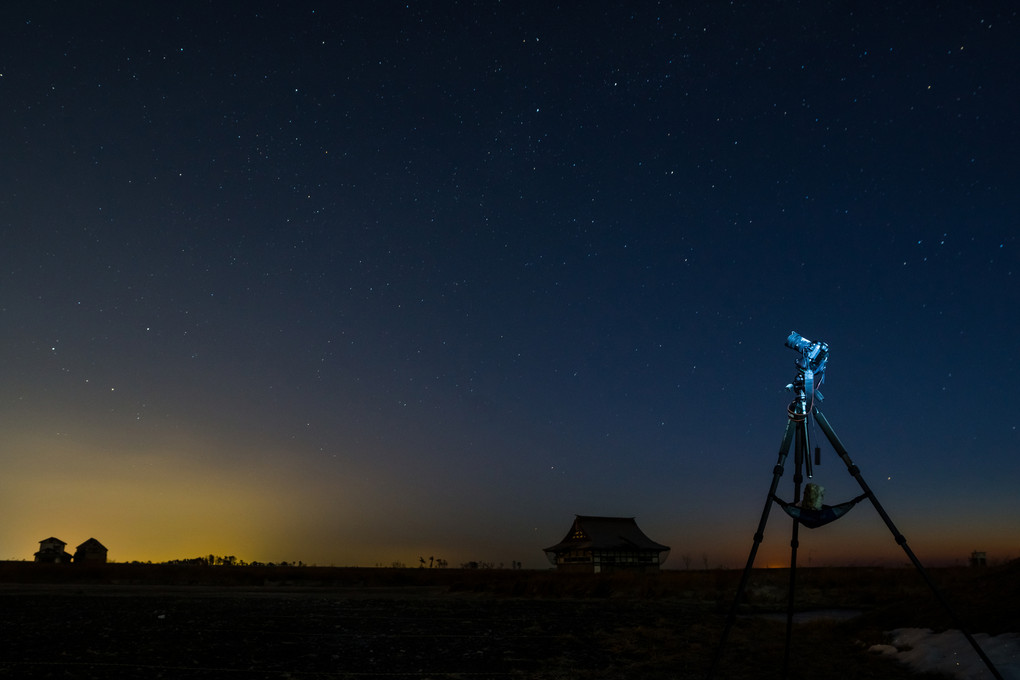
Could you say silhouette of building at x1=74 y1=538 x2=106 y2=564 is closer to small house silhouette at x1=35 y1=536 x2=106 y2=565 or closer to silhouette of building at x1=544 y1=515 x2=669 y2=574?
small house silhouette at x1=35 y1=536 x2=106 y2=565

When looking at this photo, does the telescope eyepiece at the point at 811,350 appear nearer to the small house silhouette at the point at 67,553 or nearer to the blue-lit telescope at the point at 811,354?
the blue-lit telescope at the point at 811,354

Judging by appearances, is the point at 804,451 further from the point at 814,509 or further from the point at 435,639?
the point at 435,639

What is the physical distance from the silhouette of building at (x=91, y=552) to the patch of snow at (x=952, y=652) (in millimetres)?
124049

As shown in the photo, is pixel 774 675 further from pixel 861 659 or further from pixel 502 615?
pixel 502 615

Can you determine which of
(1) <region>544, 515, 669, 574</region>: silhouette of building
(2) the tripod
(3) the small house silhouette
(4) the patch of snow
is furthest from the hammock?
(3) the small house silhouette

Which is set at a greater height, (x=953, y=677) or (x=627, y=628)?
(x=953, y=677)

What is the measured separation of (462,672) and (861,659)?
888 cm

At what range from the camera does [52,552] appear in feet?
350

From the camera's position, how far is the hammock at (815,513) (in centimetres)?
847

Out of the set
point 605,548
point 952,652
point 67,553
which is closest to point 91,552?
point 67,553

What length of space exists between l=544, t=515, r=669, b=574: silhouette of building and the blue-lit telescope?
7544 centimetres

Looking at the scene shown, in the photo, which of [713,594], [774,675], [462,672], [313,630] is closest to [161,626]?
[313,630]

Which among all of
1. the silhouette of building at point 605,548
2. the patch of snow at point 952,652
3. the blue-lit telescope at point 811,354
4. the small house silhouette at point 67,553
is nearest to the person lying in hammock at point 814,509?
the blue-lit telescope at point 811,354

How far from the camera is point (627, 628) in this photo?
2266cm
